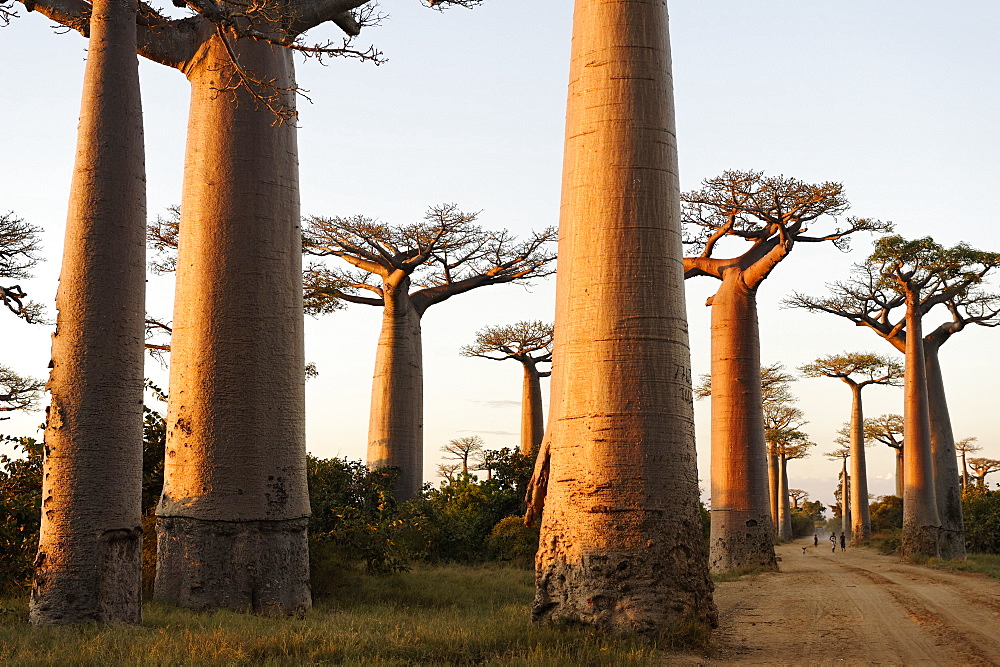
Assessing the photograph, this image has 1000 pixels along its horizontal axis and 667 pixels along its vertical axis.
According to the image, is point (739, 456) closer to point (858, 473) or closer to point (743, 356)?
point (743, 356)

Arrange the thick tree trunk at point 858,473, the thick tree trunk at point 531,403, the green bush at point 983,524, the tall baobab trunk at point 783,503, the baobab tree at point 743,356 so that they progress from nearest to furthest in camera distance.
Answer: the baobab tree at point 743,356 < the green bush at point 983,524 < the thick tree trunk at point 531,403 < the thick tree trunk at point 858,473 < the tall baobab trunk at point 783,503

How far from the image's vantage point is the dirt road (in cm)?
582

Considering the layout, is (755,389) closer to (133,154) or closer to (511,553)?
(511,553)

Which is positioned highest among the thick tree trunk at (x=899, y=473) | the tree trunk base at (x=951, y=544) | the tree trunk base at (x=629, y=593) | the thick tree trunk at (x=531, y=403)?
the thick tree trunk at (x=531, y=403)

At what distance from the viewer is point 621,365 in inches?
241

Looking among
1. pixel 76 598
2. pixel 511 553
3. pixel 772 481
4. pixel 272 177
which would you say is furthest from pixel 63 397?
pixel 772 481

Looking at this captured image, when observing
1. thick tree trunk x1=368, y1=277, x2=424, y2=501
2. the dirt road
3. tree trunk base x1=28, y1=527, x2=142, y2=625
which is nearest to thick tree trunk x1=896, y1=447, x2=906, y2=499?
thick tree trunk x1=368, y1=277, x2=424, y2=501

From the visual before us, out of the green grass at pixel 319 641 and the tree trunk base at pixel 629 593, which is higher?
the tree trunk base at pixel 629 593

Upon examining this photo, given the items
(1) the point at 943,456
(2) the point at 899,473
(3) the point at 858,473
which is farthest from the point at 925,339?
(2) the point at 899,473

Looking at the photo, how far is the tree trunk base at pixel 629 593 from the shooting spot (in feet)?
19.0

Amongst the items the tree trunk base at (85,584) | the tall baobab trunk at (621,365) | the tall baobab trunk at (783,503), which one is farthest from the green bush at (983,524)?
the tree trunk base at (85,584)

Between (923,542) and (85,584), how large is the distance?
1648 centimetres

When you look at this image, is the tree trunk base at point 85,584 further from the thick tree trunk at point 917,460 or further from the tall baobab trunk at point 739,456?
the thick tree trunk at point 917,460

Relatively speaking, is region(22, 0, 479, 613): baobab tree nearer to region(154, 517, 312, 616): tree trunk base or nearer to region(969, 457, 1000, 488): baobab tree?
region(154, 517, 312, 616): tree trunk base
